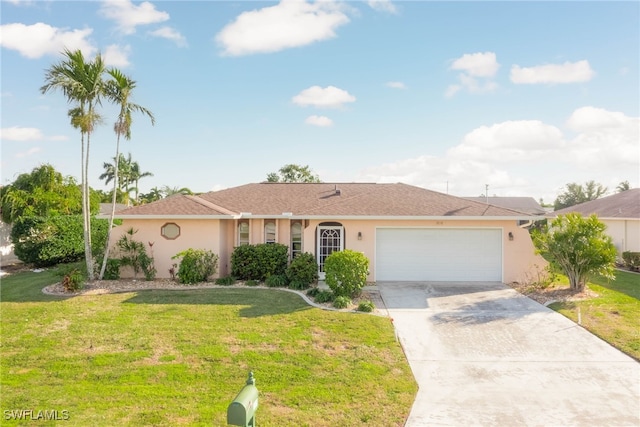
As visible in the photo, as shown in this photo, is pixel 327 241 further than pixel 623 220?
No

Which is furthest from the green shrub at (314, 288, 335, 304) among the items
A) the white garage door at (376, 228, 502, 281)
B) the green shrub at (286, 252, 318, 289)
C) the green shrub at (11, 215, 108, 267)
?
the green shrub at (11, 215, 108, 267)

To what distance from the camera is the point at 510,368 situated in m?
7.31

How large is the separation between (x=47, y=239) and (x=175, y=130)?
27.3ft

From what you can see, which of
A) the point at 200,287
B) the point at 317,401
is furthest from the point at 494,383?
the point at 200,287

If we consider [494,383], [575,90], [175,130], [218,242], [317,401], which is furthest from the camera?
[175,130]

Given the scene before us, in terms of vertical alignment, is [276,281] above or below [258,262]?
below

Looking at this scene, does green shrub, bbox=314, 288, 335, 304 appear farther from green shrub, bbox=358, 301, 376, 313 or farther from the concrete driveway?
the concrete driveway

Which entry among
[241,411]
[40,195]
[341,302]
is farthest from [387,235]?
[40,195]

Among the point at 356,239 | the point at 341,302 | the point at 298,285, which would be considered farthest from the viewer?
the point at 356,239

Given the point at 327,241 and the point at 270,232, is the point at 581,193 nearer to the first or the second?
the point at 327,241

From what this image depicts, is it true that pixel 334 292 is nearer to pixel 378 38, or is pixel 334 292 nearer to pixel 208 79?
pixel 378 38

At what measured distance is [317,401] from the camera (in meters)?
5.88

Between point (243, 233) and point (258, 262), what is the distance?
2.25m

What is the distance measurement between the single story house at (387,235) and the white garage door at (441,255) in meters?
0.03
